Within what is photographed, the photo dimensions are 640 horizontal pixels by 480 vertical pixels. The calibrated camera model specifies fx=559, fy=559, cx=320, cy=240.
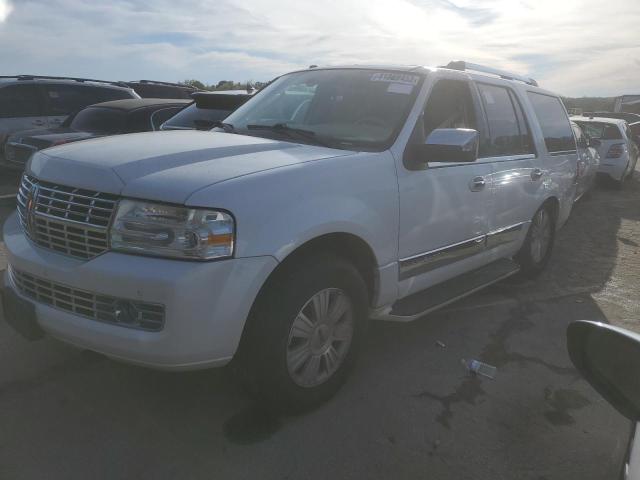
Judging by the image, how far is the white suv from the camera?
2393mm

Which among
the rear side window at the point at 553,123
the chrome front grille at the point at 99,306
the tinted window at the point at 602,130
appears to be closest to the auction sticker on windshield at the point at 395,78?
the rear side window at the point at 553,123

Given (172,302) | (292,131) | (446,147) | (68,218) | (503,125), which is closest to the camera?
(172,302)

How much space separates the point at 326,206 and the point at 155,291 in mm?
936

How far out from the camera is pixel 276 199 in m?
2.56

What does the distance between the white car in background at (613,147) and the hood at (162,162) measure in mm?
10212

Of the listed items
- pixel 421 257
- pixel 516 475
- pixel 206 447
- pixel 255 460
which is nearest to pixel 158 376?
pixel 206 447

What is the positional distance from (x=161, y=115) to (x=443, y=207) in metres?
5.01

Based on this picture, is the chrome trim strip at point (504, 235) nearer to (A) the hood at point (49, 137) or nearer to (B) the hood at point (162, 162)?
(B) the hood at point (162, 162)

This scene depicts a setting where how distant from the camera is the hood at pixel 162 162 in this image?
2.47m

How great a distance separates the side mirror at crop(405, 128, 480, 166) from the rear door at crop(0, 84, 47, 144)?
26.2 ft

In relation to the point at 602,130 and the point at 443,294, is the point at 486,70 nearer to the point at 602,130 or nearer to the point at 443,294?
the point at 443,294

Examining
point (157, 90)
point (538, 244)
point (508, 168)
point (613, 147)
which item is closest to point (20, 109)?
point (157, 90)

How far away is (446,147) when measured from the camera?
10.6ft

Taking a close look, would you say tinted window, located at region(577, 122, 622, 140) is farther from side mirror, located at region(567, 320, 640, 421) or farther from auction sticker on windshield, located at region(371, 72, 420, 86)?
side mirror, located at region(567, 320, 640, 421)
